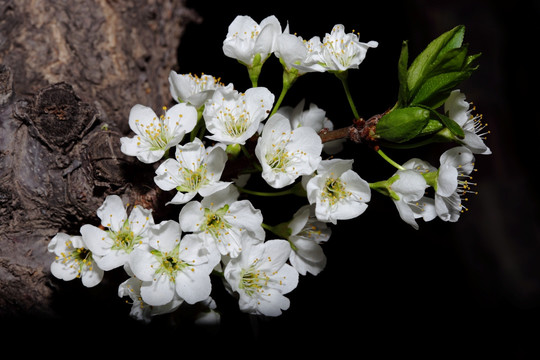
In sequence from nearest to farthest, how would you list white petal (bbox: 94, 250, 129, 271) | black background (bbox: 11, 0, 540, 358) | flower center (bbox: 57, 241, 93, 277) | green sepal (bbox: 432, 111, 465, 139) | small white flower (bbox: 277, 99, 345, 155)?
green sepal (bbox: 432, 111, 465, 139)
white petal (bbox: 94, 250, 129, 271)
flower center (bbox: 57, 241, 93, 277)
small white flower (bbox: 277, 99, 345, 155)
black background (bbox: 11, 0, 540, 358)

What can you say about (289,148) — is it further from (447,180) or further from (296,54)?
(447,180)

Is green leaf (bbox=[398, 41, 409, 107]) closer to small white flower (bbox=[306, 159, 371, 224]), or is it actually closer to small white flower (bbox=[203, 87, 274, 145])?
small white flower (bbox=[306, 159, 371, 224])

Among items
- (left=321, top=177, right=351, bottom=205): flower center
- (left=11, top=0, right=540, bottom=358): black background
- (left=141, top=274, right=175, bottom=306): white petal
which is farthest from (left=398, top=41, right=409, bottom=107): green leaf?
(left=11, top=0, right=540, bottom=358): black background

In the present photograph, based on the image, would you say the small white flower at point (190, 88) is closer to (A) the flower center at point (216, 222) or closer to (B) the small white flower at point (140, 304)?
(A) the flower center at point (216, 222)

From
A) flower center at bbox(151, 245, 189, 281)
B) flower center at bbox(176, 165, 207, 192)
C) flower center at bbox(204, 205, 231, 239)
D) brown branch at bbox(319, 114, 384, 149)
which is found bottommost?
flower center at bbox(151, 245, 189, 281)

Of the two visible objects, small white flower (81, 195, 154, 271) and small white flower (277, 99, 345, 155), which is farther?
small white flower (277, 99, 345, 155)

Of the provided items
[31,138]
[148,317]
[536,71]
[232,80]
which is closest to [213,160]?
Result: [148,317]

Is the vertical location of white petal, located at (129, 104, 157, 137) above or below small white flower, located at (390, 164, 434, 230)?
above

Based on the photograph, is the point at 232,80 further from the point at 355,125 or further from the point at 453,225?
the point at 453,225
